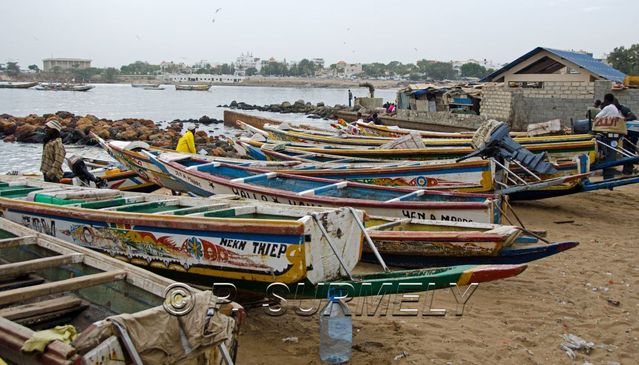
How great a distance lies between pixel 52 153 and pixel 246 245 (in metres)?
5.43

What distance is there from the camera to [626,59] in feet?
150

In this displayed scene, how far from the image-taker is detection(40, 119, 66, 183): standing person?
341 inches

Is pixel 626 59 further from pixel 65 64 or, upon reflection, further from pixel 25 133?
pixel 65 64

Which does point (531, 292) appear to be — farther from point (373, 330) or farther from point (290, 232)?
point (290, 232)

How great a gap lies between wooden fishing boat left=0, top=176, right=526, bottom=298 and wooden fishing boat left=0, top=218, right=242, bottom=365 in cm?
85

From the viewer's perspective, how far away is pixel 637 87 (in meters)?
18.4

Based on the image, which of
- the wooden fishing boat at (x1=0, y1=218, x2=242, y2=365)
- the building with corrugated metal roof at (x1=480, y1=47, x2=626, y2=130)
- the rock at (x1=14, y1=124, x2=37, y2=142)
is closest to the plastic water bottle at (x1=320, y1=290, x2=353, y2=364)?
the wooden fishing boat at (x1=0, y1=218, x2=242, y2=365)

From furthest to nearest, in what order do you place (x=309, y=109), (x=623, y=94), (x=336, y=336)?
1. (x=309, y=109)
2. (x=623, y=94)
3. (x=336, y=336)

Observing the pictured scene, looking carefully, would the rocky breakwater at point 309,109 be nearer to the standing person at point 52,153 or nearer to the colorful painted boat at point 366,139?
the colorful painted boat at point 366,139

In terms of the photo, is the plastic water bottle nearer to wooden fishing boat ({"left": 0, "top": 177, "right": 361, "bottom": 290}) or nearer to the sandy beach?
the sandy beach

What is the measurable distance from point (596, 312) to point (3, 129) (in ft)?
106

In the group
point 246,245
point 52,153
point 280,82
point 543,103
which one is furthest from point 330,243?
point 280,82

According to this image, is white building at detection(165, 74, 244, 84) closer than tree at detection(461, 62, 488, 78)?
No

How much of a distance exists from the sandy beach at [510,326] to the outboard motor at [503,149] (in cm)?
188
